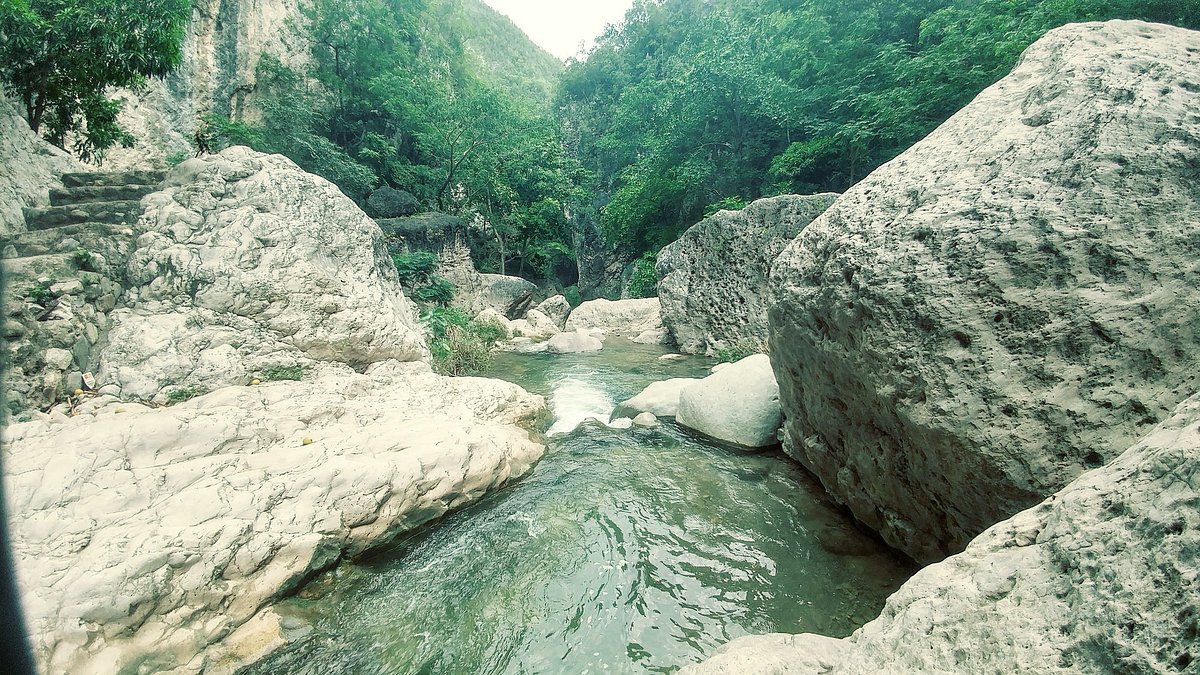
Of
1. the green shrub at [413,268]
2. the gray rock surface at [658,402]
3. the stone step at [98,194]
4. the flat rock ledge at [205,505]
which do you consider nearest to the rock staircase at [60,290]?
the stone step at [98,194]

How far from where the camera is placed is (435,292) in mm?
15406

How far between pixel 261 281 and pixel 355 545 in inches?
155

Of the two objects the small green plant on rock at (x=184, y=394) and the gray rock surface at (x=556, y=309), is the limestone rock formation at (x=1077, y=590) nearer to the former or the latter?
the small green plant on rock at (x=184, y=394)

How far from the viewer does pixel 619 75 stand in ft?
106

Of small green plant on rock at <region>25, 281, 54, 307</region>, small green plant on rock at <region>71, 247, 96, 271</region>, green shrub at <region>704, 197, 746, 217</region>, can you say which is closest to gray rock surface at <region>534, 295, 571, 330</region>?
green shrub at <region>704, 197, 746, 217</region>

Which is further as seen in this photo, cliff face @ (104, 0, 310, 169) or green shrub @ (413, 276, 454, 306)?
cliff face @ (104, 0, 310, 169)

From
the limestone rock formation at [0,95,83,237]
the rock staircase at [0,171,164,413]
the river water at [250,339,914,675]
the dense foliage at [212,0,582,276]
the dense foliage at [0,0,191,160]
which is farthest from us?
the dense foliage at [212,0,582,276]

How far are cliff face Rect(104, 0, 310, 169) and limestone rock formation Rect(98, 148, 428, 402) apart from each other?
1193cm

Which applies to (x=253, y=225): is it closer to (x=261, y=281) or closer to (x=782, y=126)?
(x=261, y=281)

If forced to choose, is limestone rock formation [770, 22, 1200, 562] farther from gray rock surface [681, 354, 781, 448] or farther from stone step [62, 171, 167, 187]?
stone step [62, 171, 167, 187]

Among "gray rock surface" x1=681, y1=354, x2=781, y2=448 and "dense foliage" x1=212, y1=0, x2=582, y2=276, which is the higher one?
"dense foliage" x1=212, y1=0, x2=582, y2=276

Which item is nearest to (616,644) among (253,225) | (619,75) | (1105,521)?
(1105,521)

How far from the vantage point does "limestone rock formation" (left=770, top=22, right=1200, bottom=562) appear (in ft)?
7.61

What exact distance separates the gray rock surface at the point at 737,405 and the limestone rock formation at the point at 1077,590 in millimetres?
3957
